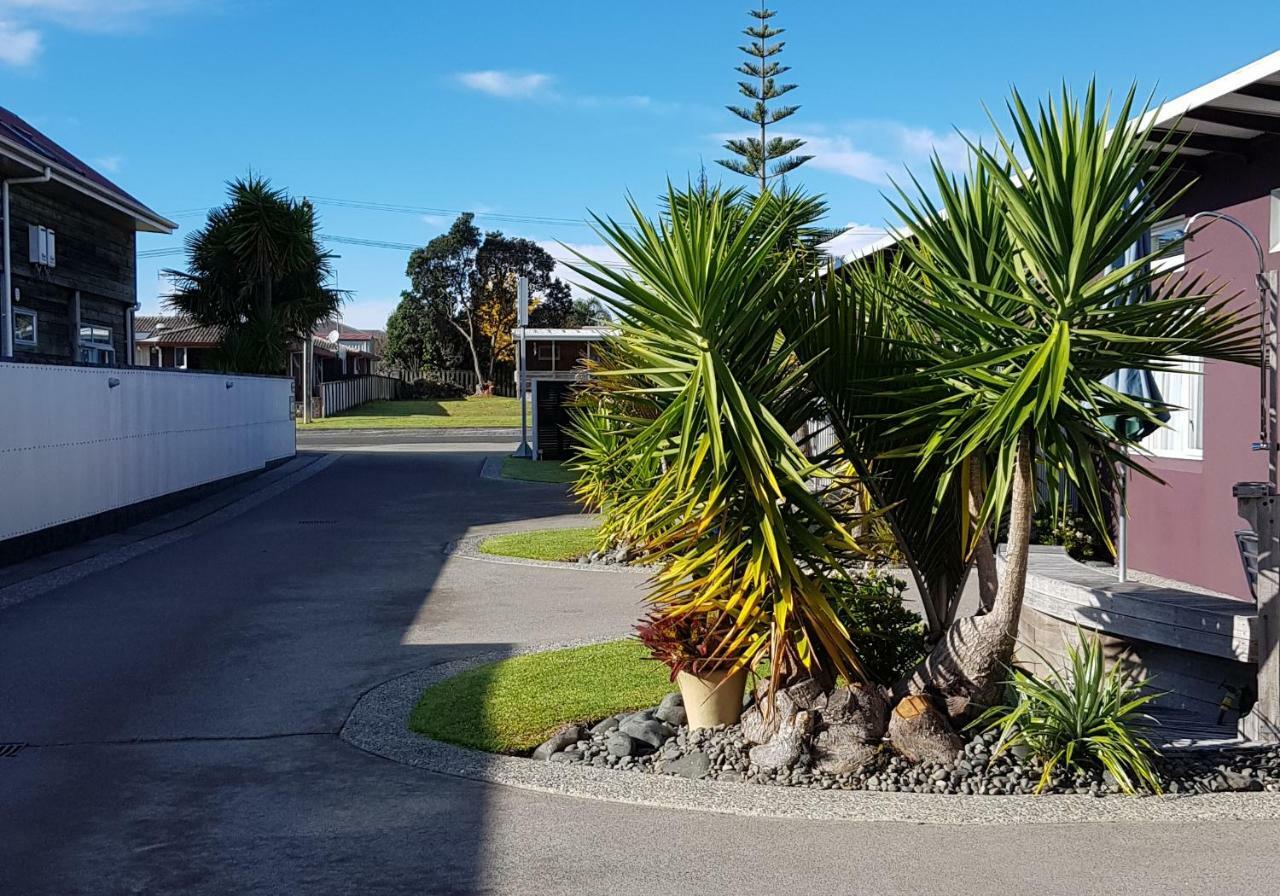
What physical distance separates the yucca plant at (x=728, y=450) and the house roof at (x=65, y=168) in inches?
579

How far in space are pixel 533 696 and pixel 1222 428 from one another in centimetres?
559

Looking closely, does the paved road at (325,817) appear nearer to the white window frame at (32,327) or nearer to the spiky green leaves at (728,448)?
the spiky green leaves at (728,448)

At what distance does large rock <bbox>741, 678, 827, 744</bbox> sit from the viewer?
20.1 ft

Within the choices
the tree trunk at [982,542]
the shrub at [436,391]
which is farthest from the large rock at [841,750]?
the shrub at [436,391]

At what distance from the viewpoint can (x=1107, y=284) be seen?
17.7ft

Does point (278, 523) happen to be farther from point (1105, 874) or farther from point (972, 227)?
point (1105, 874)

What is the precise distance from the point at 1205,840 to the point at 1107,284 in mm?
2290

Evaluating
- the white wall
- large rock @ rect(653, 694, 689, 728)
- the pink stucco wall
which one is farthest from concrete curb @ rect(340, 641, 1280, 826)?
the white wall

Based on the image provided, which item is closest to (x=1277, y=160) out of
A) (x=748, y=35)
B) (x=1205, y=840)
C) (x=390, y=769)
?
(x=1205, y=840)

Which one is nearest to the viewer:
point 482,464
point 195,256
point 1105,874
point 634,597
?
point 1105,874

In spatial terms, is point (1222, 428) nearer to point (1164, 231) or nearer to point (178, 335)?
point (1164, 231)

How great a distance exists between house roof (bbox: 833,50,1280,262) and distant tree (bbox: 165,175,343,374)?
25.3m

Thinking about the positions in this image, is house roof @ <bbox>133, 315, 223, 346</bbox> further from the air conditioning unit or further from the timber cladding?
the air conditioning unit

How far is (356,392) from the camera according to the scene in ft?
194
